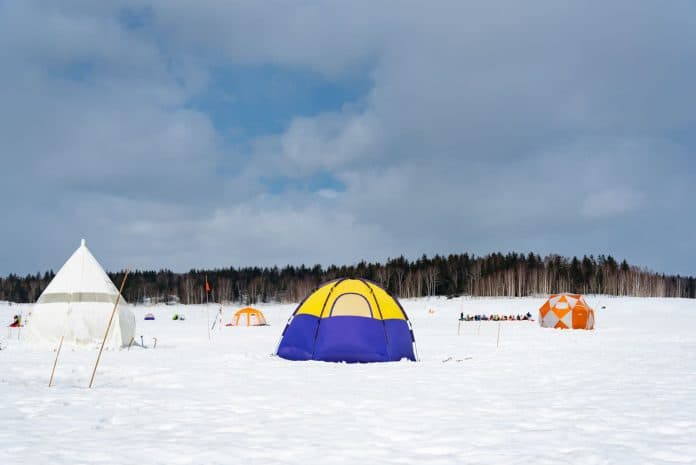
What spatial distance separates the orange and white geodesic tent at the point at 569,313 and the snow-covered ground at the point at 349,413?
2551 centimetres

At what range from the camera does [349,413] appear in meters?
9.22

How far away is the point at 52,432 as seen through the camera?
7.52 metres

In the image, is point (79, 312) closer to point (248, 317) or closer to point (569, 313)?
point (248, 317)

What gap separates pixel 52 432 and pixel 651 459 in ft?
23.5

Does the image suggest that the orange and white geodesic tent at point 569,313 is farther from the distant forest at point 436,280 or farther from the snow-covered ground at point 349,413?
the distant forest at point 436,280

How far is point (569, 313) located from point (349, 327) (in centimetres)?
2911

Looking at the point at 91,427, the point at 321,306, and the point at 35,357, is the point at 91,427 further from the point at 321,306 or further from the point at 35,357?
the point at 35,357

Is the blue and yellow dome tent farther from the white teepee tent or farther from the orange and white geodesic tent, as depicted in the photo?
the orange and white geodesic tent

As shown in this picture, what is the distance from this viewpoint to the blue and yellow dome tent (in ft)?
55.8

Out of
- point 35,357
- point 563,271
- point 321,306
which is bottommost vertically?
point 35,357

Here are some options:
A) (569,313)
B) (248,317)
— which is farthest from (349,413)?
(248,317)

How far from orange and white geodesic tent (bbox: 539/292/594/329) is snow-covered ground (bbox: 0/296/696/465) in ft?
83.7

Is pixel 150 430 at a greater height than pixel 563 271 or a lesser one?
lesser

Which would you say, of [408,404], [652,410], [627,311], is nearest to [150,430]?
[408,404]
